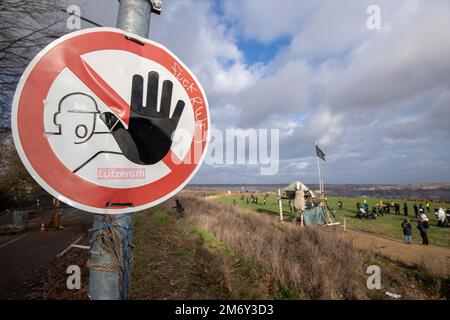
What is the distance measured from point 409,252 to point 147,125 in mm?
17196

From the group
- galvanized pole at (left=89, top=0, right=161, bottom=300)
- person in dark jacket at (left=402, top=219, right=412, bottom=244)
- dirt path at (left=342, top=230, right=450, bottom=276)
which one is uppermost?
galvanized pole at (left=89, top=0, right=161, bottom=300)

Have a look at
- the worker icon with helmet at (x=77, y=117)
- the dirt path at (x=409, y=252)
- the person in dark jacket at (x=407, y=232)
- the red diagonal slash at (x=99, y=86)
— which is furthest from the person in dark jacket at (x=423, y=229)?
the worker icon with helmet at (x=77, y=117)

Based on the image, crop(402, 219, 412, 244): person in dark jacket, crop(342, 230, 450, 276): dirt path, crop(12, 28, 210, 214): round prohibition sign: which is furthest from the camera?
crop(402, 219, 412, 244): person in dark jacket

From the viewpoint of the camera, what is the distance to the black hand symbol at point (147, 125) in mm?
1050

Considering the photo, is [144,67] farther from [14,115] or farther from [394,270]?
[394,270]

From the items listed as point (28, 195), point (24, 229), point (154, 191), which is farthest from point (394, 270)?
point (28, 195)

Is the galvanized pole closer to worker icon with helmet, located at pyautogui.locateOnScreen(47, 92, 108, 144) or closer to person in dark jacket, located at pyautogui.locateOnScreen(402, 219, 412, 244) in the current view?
worker icon with helmet, located at pyautogui.locateOnScreen(47, 92, 108, 144)

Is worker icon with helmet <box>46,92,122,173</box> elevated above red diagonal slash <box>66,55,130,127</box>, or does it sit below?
below

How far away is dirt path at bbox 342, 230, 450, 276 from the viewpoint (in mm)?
10133

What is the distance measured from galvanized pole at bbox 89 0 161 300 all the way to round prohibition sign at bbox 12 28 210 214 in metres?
0.07

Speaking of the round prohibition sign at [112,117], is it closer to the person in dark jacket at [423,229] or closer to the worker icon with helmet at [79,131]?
the worker icon with helmet at [79,131]

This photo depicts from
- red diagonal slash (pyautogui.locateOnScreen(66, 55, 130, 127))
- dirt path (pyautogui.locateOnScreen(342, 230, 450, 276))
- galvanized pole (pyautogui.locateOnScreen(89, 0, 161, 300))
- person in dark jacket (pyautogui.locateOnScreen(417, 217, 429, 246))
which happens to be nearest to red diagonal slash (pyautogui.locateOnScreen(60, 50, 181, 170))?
red diagonal slash (pyautogui.locateOnScreen(66, 55, 130, 127))

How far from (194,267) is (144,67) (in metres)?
6.01

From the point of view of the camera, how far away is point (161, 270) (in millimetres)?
5711
